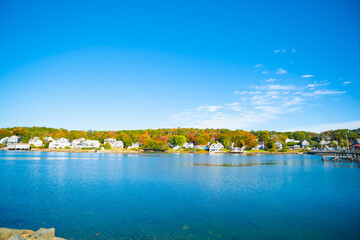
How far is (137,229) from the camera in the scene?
1222cm

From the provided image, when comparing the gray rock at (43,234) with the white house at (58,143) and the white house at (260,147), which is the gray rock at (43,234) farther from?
the white house at (260,147)

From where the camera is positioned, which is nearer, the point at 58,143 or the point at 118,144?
the point at 58,143

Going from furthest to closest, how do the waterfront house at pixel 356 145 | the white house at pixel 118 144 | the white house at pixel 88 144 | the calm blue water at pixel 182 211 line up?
the white house at pixel 118 144
the white house at pixel 88 144
the waterfront house at pixel 356 145
the calm blue water at pixel 182 211

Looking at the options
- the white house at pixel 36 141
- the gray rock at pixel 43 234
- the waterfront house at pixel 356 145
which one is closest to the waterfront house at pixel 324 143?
the waterfront house at pixel 356 145

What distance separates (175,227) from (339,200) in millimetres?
15729

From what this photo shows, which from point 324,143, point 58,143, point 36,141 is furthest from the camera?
point 324,143

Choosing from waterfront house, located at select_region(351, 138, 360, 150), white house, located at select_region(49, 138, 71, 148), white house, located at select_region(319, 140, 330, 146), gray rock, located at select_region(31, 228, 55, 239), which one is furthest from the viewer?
white house, located at select_region(319, 140, 330, 146)

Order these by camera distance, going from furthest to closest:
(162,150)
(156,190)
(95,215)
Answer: (162,150), (156,190), (95,215)

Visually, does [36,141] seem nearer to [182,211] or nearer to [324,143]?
[182,211]

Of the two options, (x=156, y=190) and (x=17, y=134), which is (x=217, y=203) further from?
(x=17, y=134)

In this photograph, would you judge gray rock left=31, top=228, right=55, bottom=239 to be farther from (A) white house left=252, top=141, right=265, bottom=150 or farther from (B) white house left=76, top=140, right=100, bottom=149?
(A) white house left=252, top=141, right=265, bottom=150

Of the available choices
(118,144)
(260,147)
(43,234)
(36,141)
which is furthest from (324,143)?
(36,141)

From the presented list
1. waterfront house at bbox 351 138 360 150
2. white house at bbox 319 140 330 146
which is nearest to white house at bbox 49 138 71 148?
waterfront house at bbox 351 138 360 150

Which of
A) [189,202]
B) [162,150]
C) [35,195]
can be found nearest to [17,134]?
[162,150]
